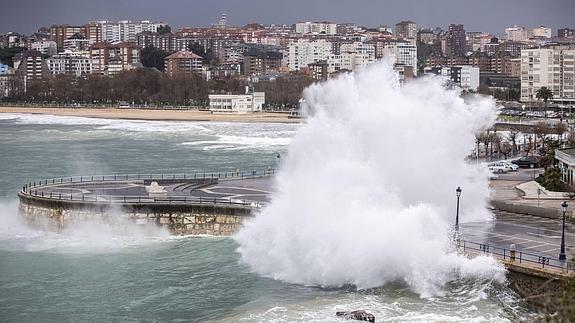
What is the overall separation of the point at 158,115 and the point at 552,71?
44838mm

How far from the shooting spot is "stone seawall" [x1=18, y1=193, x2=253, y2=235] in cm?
3325

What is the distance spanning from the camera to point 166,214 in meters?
33.8

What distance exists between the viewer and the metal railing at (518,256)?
24312 millimetres

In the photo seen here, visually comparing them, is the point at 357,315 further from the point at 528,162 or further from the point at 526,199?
the point at 528,162

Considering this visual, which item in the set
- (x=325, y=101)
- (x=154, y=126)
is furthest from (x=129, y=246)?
(x=154, y=126)

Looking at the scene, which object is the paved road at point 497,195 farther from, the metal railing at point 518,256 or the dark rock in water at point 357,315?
the dark rock in water at point 357,315

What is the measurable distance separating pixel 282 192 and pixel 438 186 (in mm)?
4547

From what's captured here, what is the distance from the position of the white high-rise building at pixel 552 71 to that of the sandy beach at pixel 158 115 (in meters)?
29.1

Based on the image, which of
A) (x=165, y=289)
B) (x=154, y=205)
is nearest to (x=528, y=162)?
(x=154, y=205)

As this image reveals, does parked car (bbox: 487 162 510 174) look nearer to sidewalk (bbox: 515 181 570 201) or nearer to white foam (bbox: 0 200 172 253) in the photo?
sidewalk (bbox: 515 181 570 201)

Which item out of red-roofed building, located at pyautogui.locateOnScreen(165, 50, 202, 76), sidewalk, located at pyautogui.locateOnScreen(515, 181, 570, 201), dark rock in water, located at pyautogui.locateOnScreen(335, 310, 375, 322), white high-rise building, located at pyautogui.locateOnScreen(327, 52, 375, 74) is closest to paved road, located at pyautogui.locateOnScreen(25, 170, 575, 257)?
sidewalk, located at pyautogui.locateOnScreen(515, 181, 570, 201)

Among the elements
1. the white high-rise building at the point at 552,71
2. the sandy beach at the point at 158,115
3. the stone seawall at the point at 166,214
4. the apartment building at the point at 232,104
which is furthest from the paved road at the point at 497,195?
the apartment building at the point at 232,104

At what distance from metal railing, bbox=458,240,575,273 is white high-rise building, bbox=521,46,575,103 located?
300 ft

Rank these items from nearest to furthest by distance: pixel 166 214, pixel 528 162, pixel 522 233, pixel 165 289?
pixel 165 289 → pixel 522 233 → pixel 166 214 → pixel 528 162
